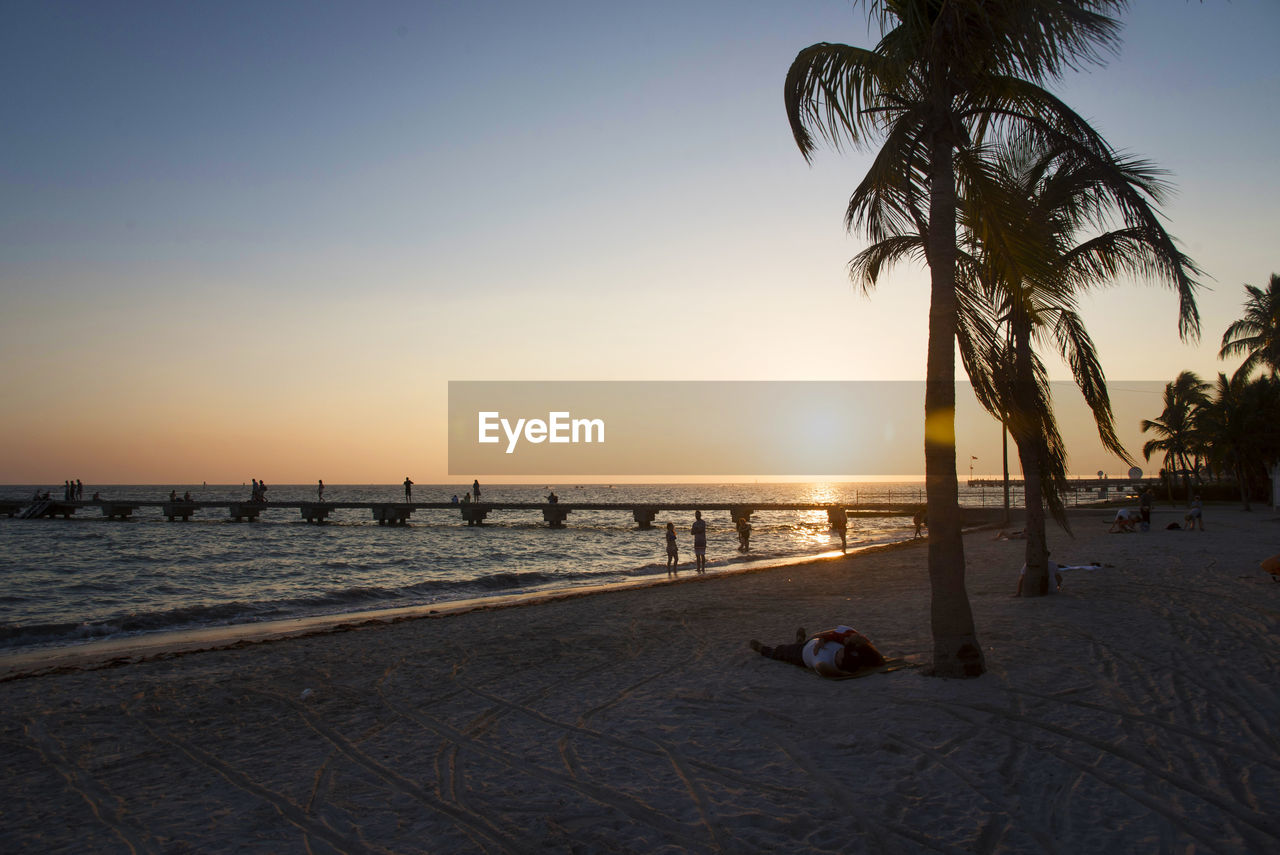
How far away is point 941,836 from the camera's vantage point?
4.37 m

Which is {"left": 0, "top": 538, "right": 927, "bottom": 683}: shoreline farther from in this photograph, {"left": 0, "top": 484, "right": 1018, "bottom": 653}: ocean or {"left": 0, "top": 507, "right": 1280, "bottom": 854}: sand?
{"left": 0, "top": 507, "right": 1280, "bottom": 854}: sand

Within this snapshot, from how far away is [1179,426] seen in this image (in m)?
58.8

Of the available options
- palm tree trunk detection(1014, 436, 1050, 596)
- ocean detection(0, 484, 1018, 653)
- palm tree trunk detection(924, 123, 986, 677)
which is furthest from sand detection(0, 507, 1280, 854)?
ocean detection(0, 484, 1018, 653)

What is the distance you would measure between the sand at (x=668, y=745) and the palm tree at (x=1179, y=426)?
56.1 meters

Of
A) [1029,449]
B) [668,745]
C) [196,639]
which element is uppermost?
[1029,449]

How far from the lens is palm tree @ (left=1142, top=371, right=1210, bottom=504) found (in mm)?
56688

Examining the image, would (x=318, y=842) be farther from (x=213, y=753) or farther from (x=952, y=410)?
(x=952, y=410)

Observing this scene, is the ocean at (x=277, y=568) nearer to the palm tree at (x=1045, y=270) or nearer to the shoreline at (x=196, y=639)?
the shoreline at (x=196, y=639)

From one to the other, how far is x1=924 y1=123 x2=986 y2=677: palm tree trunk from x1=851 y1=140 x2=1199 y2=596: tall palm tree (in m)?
0.43

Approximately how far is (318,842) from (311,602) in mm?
15879

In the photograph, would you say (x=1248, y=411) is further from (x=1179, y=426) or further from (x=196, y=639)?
(x=196, y=639)

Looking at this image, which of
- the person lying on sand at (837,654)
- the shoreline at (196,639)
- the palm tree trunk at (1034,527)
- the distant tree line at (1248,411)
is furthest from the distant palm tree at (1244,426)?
the person lying on sand at (837,654)

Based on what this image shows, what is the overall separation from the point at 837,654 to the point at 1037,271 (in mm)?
4499

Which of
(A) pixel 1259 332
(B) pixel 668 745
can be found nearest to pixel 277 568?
(B) pixel 668 745
